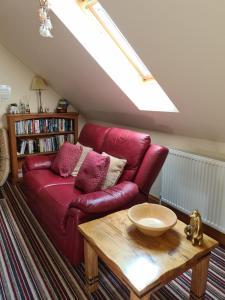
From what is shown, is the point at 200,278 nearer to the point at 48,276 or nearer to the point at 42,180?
the point at 48,276

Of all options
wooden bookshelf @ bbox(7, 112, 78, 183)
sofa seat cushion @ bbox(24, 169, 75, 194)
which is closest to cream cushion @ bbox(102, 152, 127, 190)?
sofa seat cushion @ bbox(24, 169, 75, 194)

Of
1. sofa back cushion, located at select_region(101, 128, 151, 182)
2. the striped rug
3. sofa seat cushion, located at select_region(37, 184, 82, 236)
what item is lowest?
the striped rug

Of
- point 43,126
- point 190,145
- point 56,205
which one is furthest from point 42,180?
point 190,145

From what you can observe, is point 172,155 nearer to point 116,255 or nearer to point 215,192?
point 215,192

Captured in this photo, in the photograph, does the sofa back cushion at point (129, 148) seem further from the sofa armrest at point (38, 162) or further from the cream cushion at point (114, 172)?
the sofa armrest at point (38, 162)

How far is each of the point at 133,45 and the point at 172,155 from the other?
1202 mm

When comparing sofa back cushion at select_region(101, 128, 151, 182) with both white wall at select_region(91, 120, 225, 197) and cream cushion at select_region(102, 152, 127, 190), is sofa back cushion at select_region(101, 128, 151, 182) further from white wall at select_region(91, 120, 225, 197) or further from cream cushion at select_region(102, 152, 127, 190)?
white wall at select_region(91, 120, 225, 197)

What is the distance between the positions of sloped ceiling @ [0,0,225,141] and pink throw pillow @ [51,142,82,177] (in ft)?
2.36

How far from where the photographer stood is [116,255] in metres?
1.29

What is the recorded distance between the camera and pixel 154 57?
66.4 inches

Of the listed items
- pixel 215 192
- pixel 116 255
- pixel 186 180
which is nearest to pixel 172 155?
pixel 186 180

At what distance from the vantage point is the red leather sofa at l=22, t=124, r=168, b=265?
5.75 ft

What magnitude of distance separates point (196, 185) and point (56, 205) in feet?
4.23

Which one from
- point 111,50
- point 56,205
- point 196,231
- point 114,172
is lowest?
point 56,205
